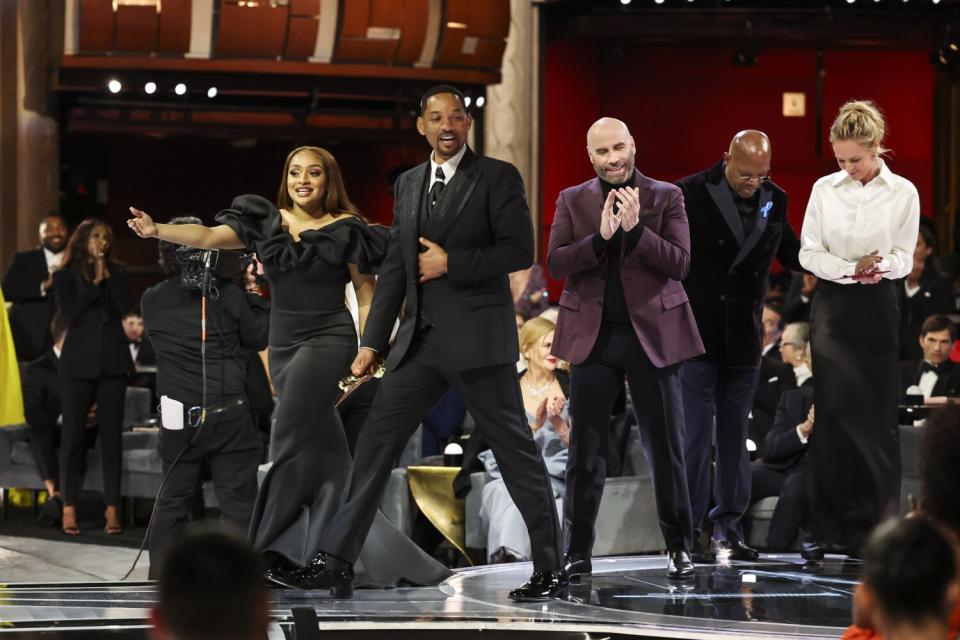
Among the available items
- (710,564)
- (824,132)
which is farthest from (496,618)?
(824,132)

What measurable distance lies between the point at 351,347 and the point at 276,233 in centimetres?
44

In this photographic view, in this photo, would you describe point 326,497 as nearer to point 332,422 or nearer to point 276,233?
point 332,422

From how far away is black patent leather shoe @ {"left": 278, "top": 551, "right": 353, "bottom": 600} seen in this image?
5023 mm

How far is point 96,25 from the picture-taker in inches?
439

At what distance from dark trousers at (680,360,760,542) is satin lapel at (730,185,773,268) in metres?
0.39

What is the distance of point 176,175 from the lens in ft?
46.5

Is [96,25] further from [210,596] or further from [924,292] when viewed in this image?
[210,596]

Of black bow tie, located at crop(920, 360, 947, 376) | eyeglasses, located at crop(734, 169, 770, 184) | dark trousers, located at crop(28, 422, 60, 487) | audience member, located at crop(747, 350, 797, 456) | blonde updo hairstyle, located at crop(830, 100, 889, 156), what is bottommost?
dark trousers, located at crop(28, 422, 60, 487)

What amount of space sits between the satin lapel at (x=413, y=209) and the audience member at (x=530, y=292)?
5.14m

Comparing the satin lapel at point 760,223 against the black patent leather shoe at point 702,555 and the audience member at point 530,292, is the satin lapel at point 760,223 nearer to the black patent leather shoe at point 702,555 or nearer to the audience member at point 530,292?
the black patent leather shoe at point 702,555

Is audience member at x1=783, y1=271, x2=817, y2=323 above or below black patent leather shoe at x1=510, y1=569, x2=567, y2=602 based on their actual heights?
above

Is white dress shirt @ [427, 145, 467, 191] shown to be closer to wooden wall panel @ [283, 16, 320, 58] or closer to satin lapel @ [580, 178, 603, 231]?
satin lapel @ [580, 178, 603, 231]

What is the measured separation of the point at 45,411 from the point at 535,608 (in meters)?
4.70

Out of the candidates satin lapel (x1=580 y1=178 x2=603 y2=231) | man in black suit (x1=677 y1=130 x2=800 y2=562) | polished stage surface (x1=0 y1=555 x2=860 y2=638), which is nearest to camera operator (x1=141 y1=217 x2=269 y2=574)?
polished stage surface (x1=0 y1=555 x2=860 y2=638)
